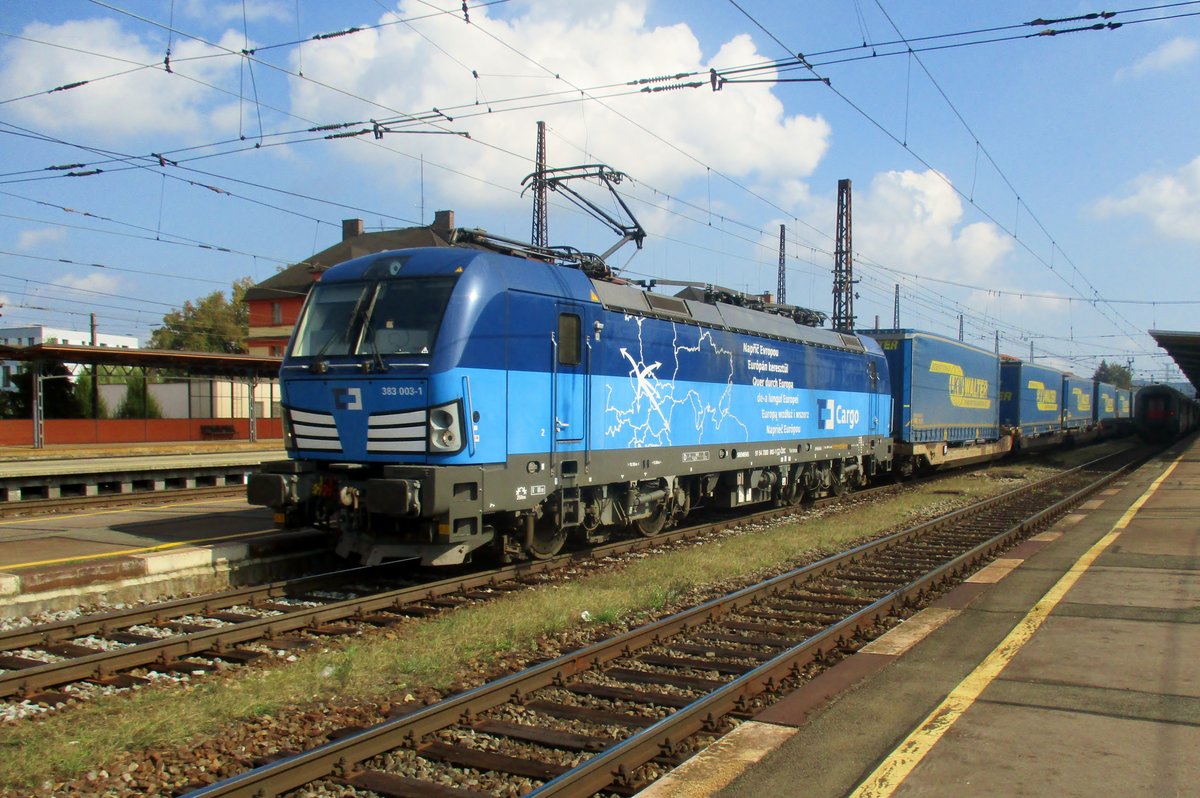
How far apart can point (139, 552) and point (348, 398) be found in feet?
9.73

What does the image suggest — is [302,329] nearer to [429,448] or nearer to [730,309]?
[429,448]

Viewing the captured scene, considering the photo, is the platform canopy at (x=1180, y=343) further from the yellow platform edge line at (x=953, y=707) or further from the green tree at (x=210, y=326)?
the green tree at (x=210, y=326)

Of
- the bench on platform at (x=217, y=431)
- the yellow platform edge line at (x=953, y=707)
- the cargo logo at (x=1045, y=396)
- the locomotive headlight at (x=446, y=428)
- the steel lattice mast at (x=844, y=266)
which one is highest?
the steel lattice mast at (x=844, y=266)

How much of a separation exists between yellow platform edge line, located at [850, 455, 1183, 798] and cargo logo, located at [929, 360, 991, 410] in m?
15.8

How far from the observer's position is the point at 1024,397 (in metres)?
33.7

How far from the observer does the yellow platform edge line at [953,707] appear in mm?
4551

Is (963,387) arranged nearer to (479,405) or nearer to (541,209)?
(541,209)

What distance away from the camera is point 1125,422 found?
6275 centimetres

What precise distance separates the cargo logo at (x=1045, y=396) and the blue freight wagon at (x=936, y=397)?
616 centimetres

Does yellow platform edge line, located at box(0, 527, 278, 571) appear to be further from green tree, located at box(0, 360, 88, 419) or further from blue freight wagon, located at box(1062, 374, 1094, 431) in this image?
blue freight wagon, located at box(1062, 374, 1094, 431)

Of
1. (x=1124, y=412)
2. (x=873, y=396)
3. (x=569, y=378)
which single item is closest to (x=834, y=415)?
(x=873, y=396)

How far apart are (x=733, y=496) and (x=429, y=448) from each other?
7.34 metres

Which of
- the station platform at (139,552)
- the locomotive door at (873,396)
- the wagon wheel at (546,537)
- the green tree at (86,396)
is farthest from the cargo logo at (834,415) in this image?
the green tree at (86,396)

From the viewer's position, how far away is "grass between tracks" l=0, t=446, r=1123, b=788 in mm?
5121
